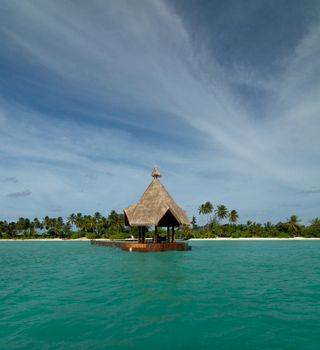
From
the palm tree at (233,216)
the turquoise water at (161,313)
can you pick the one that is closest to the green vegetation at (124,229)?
the palm tree at (233,216)

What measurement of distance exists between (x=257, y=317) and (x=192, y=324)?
1.49 meters

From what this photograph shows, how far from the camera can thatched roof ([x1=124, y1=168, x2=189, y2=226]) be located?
2611 cm

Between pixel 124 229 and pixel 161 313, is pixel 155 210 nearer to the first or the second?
pixel 161 313

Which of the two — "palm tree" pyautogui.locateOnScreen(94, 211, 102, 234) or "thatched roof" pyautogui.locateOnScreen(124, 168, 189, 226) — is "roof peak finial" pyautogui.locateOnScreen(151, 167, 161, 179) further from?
"palm tree" pyautogui.locateOnScreen(94, 211, 102, 234)

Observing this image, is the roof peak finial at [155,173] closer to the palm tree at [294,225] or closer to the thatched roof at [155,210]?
the thatched roof at [155,210]

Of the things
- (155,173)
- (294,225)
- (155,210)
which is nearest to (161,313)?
(155,210)

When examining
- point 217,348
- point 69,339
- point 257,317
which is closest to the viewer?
point 217,348

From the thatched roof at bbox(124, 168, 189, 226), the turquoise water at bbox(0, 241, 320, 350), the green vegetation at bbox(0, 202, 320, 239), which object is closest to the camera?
the turquoise water at bbox(0, 241, 320, 350)

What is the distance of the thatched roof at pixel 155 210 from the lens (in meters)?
26.1

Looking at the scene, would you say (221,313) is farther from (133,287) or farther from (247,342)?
(133,287)

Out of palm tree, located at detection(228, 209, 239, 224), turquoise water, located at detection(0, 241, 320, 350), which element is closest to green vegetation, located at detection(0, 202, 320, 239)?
palm tree, located at detection(228, 209, 239, 224)

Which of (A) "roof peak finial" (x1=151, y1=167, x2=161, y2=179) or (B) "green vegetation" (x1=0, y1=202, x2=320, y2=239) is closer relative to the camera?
(A) "roof peak finial" (x1=151, y1=167, x2=161, y2=179)

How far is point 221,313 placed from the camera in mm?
7652

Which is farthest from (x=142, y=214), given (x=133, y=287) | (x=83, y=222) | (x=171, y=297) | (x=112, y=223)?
(x=83, y=222)
